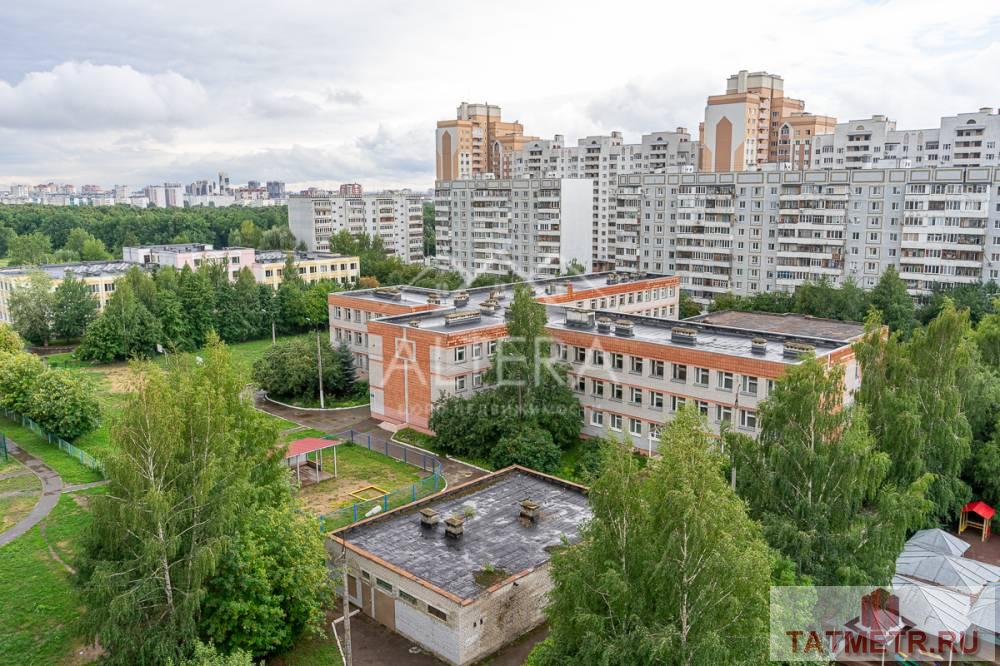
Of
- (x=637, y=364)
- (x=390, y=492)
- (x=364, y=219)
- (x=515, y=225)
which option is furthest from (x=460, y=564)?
(x=364, y=219)

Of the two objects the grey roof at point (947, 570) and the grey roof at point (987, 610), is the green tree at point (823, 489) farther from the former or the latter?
the grey roof at point (987, 610)

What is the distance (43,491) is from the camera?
105 ft

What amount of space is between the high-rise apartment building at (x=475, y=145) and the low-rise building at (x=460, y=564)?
328 feet

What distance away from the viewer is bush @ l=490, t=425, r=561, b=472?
3222 cm

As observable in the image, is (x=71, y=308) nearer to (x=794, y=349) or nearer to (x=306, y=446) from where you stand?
(x=306, y=446)

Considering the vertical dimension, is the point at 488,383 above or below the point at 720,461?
below

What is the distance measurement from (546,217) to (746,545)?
75777mm

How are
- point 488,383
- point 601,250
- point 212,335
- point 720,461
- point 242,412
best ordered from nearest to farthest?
point 720,461 < point 242,412 < point 212,335 < point 488,383 < point 601,250

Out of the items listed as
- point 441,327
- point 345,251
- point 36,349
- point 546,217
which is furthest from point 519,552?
point 345,251

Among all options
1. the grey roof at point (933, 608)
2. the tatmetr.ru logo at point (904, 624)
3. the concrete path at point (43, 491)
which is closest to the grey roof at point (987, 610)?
the tatmetr.ru logo at point (904, 624)

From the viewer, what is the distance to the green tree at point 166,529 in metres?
17.1

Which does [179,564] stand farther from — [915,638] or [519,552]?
[915,638]

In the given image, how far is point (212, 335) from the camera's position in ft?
76.8

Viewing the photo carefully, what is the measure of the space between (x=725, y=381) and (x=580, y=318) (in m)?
9.14
